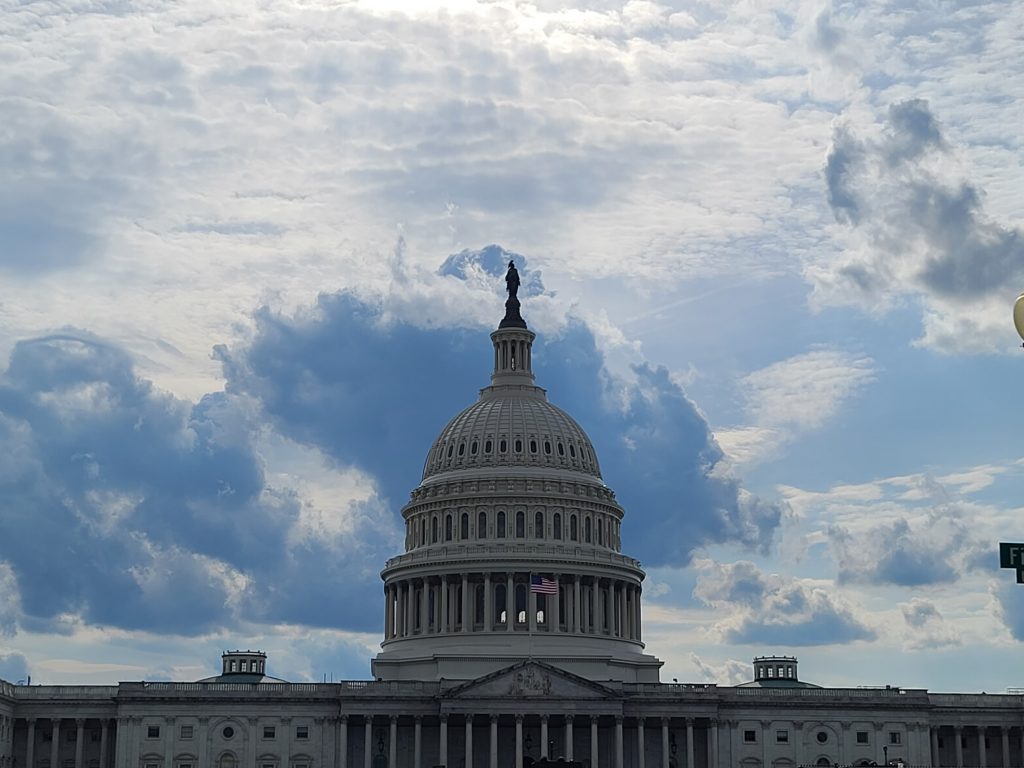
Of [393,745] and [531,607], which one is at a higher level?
[531,607]

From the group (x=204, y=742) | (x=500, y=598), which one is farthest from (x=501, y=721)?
(x=204, y=742)

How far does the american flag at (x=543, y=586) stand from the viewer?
18426 centimetres

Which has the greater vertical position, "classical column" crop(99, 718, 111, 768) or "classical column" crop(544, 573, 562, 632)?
"classical column" crop(544, 573, 562, 632)

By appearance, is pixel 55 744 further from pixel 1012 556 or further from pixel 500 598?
pixel 1012 556

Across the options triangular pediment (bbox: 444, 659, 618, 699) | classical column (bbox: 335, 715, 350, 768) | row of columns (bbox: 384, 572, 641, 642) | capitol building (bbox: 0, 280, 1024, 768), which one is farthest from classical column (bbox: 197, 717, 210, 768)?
row of columns (bbox: 384, 572, 641, 642)

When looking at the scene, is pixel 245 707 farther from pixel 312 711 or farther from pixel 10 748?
pixel 10 748

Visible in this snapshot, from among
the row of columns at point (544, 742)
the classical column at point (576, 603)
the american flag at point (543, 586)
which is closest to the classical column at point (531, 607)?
the american flag at point (543, 586)

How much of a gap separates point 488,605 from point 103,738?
40.5 meters

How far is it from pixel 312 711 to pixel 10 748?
2828cm

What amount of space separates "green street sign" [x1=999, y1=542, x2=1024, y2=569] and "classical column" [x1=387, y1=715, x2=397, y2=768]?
401ft

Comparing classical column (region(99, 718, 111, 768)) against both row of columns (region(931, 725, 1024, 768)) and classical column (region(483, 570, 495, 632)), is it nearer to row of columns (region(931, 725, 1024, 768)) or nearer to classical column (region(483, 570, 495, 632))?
classical column (region(483, 570, 495, 632))

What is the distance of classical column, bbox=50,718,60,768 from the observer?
180000 mm

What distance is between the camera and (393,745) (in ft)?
586

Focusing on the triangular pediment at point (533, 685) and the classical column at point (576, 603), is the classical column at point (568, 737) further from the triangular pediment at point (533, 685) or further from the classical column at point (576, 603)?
the classical column at point (576, 603)
